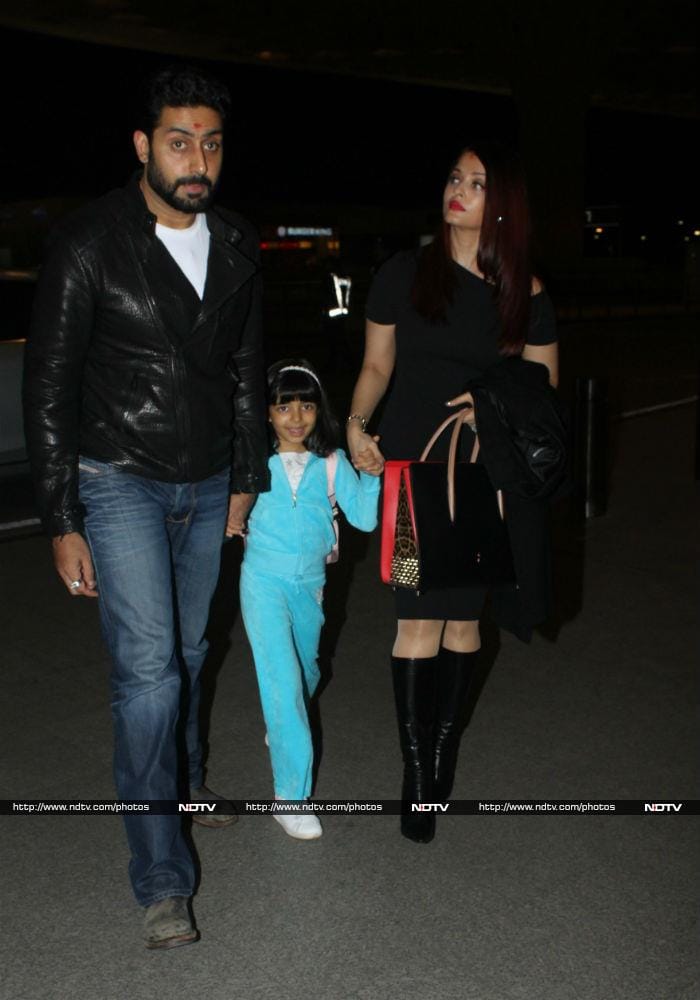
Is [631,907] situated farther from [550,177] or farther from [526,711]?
Answer: [550,177]

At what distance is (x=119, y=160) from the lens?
4647 centimetres

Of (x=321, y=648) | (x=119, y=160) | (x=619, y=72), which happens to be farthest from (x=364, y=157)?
(x=321, y=648)

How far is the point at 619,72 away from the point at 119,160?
19515 mm

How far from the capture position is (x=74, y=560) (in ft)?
10.4

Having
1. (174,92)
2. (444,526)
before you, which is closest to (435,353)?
(444,526)

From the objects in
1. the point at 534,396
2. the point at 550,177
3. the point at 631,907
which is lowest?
the point at 631,907

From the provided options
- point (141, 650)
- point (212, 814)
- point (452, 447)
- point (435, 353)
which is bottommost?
point (212, 814)

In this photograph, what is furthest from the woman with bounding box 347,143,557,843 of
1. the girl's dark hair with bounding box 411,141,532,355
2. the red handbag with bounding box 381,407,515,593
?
the red handbag with bounding box 381,407,515,593

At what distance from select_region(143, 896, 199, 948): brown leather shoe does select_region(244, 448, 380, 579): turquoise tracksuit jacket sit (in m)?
1.09

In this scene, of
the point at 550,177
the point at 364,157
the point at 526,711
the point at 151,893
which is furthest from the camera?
the point at 364,157

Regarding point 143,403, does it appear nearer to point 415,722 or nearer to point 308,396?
point 308,396

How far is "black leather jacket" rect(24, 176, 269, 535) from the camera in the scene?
10.2 ft

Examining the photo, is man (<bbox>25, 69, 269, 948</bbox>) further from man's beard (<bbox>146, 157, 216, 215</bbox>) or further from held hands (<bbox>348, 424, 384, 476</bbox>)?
held hands (<bbox>348, 424, 384, 476</bbox>)

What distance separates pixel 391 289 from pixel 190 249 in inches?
29.7
